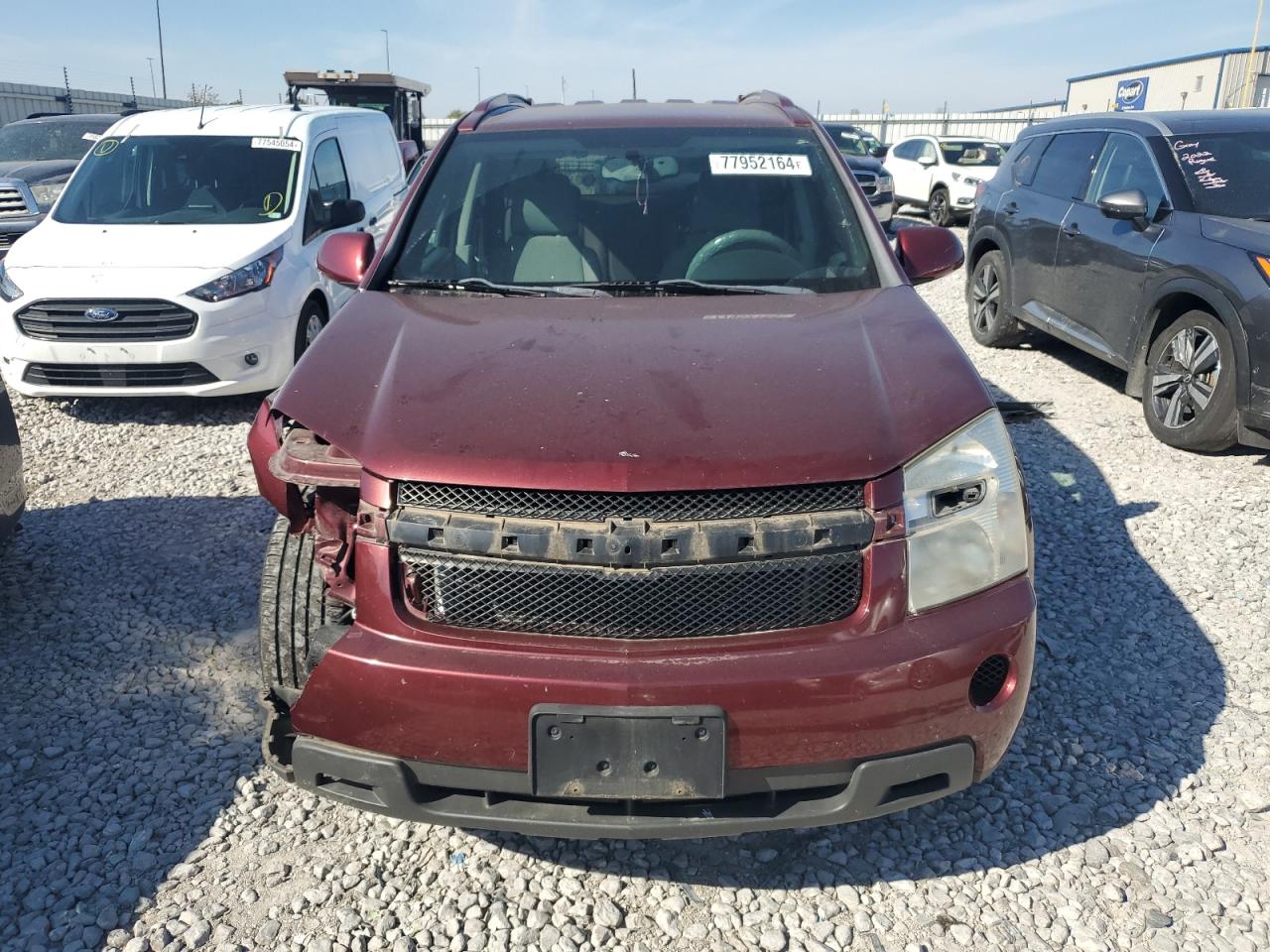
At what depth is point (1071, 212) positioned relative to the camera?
6855mm

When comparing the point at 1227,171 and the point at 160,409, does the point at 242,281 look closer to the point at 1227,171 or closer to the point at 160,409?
the point at 160,409

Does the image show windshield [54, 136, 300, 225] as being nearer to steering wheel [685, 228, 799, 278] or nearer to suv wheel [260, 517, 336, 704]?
steering wheel [685, 228, 799, 278]

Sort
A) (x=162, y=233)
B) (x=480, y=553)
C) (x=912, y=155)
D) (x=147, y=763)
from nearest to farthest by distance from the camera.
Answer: (x=480, y=553) → (x=147, y=763) → (x=162, y=233) → (x=912, y=155)

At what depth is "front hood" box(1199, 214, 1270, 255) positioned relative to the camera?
199 inches

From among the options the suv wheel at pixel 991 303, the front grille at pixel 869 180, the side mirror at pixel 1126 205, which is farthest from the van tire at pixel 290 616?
the front grille at pixel 869 180

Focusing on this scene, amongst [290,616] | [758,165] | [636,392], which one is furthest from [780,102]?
[290,616]

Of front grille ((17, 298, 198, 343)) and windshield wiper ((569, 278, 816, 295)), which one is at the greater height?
windshield wiper ((569, 278, 816, 295))

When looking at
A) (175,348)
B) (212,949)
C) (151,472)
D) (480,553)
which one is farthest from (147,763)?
(175,348)

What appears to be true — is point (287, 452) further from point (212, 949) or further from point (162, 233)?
point (162, 233)

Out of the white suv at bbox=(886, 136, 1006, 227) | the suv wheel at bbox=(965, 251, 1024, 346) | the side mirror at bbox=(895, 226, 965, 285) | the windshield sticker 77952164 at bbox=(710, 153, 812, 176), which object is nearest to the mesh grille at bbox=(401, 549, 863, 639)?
the side mirror at bbox=(895, 226, 965, 285)

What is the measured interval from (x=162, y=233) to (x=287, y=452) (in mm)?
5119

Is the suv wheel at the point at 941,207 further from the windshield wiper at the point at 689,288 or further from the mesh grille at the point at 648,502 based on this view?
the mesh grille at the point at 648,502

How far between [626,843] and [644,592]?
36.9 inches

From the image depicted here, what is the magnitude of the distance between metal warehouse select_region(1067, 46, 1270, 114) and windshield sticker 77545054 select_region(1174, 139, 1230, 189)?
3084 cm
